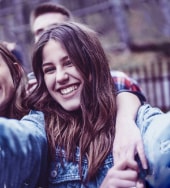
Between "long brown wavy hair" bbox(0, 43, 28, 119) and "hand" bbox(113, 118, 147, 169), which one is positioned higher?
"long brown wavy hair" bbox(0, 43, 28, 119)

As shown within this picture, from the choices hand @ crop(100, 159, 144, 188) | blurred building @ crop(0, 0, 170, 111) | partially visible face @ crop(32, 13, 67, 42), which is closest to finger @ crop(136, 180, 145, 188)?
hand @ crop(100, 159, 144, 188)

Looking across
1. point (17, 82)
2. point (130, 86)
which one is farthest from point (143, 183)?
point (130, 86)

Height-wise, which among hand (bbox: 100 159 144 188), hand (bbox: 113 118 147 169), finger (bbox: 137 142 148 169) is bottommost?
hand (bbox: 100 159 144 188)

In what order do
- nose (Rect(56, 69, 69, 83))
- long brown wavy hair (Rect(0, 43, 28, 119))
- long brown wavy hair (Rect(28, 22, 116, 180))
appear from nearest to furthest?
1. long brown wavy hair (Rect(28, 22, 116, 180))
2. nose (Rect(56, 69, 69, 83))
3. long brown wavy hair (Rect(0, 43, 28, 119))

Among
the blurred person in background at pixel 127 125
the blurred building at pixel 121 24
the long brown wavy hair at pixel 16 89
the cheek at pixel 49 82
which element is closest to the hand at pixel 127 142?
the blurred person in background at pixel 127 125

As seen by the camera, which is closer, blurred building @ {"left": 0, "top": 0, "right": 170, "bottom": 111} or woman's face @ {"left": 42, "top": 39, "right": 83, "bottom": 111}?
woman's face @ {"left": 42, "top": 39, "right": 83, "bottom": 111}

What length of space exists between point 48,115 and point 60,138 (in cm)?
16

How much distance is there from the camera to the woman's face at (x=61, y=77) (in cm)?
212

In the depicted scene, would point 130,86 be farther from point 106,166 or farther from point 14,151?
point 14,151

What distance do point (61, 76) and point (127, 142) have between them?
448 mm

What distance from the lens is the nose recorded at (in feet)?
6.92

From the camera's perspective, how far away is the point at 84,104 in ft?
6.88

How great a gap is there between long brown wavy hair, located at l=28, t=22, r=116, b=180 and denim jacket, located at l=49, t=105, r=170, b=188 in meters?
0.04

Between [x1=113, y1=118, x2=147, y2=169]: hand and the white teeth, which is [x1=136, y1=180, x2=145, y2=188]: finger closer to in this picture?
[x1=113, y1=118, x2=147, y2=169]: hand
